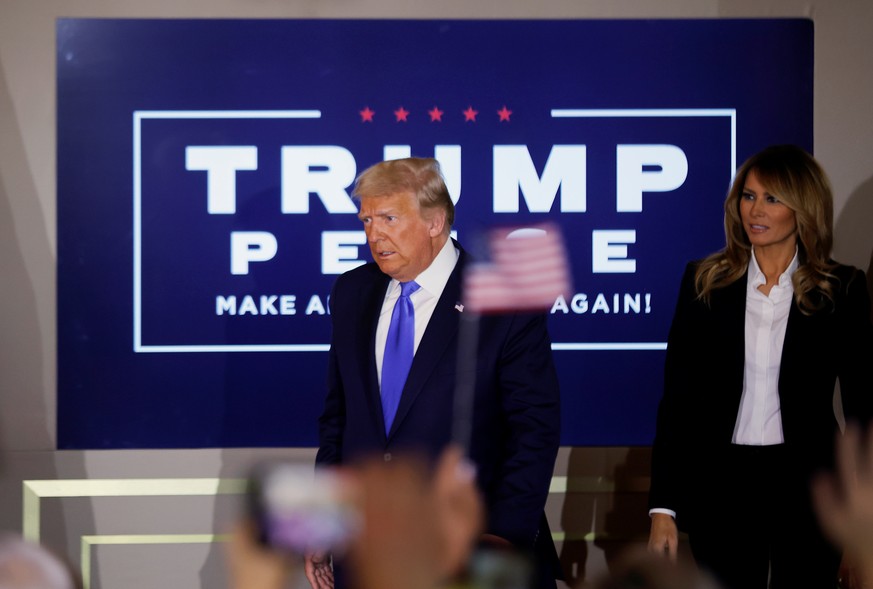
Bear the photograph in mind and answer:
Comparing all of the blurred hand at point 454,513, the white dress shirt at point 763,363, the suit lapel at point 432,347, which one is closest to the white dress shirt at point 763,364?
the white dress shirt at point 763,363

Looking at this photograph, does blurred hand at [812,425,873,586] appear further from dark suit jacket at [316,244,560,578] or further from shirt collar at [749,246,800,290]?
shirt collar at [749,246,800,290]

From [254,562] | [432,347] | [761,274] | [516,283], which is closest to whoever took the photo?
[254,562]

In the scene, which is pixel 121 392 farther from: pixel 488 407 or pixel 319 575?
pixel 488 407

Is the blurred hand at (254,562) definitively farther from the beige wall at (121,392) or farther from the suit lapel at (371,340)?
the beige wall at (121,392)

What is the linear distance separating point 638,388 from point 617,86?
1.08 meters

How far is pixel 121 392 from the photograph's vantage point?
3564mm

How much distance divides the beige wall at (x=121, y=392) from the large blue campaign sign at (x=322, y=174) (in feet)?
0.18

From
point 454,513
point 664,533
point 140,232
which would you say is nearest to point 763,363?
point 664,533

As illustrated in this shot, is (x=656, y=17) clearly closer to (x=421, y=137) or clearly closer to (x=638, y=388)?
(x=421, y=137)

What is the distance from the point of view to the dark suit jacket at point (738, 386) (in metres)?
2.47

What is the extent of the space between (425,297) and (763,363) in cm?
86

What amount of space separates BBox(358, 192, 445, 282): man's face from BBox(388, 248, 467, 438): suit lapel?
0.13 metres

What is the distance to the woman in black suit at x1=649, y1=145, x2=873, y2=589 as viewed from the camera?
2.44 metres

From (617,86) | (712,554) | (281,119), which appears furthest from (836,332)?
(281,119)
